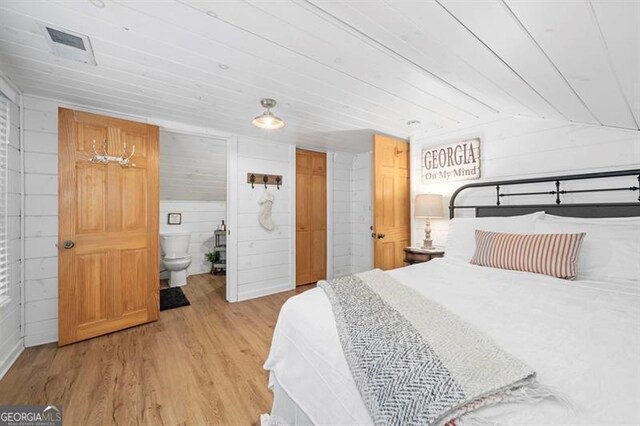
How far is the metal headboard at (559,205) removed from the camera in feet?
6.34

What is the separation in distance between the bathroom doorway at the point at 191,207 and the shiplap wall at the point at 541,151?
114 inches

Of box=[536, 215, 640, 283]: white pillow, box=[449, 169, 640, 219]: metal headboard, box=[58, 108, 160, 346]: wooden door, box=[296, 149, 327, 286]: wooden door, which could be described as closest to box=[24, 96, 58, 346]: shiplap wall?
box=[58, 108, 160, 346]: wooden door

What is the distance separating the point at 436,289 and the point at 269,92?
6.09ft

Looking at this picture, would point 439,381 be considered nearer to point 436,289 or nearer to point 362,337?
point 362,337

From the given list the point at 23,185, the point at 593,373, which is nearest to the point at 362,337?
the point at 593,373

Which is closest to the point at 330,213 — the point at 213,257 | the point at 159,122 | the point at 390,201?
the point at 390,201

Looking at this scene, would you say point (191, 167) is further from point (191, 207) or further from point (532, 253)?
point (532, 253)

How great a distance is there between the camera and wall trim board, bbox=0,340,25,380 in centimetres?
190

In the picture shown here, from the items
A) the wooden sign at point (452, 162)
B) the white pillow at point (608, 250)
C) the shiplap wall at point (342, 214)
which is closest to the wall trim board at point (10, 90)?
the shiplap wall at point (342, 214)

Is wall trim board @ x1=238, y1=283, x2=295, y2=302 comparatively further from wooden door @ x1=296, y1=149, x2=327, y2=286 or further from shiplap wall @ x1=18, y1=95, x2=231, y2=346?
shiplap wall @ x1=18, y1=95, x2=231, y2=346

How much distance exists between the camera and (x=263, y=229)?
3684 mm

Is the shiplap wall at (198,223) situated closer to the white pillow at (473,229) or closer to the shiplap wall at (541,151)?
the shiplap wall at (541,151)

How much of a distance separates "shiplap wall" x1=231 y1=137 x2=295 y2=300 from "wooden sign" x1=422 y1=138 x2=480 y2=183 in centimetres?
186

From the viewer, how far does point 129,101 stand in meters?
2.37
